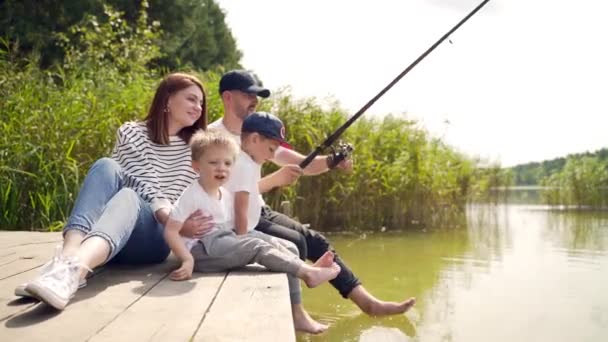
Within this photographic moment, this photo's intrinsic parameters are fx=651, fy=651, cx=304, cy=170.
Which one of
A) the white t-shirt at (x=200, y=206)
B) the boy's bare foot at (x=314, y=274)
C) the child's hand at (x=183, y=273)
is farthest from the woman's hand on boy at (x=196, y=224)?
the boy's bare foot at (x=314, y=274)

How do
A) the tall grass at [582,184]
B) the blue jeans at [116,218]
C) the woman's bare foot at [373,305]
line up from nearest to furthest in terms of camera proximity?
the blue jeans at [116,218]
the woman's bare foot at [373,305]
the tall grass at [582,184]

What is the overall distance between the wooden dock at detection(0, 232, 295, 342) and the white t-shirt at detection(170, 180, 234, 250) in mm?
213

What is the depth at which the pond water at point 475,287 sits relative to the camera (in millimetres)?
3070

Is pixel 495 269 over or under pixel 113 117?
under

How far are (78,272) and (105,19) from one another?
10.6m

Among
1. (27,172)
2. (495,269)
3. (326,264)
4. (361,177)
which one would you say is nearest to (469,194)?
(361,177)

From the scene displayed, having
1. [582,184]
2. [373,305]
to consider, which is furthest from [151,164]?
[582,184]

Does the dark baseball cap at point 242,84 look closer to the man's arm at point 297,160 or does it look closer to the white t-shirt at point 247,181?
the man's arm at point 297,160

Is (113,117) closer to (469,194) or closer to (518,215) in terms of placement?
(469,194)

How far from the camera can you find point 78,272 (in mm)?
1954

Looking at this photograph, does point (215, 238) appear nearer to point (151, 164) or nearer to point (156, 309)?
point (151, 164)

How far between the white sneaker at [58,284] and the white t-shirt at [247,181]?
74 centimetres

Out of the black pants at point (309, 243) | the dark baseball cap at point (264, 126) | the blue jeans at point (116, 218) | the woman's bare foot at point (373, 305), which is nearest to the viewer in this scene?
the blue jeans at point (116, 218)

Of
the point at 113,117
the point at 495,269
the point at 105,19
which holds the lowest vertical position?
the point at 495,269
